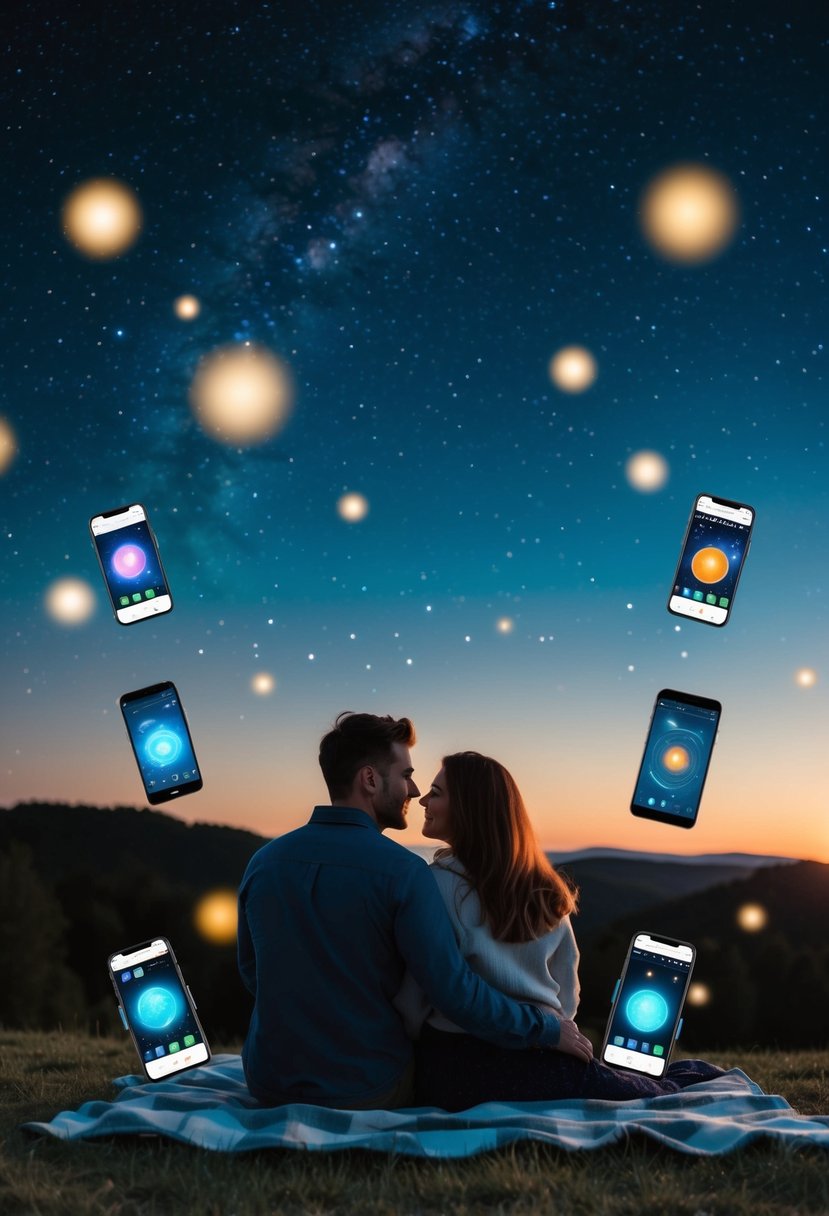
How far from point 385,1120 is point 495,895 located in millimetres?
959

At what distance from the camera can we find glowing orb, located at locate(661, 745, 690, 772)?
6.01 metres

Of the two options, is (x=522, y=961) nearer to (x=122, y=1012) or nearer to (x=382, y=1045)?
(x=382, y=1045)

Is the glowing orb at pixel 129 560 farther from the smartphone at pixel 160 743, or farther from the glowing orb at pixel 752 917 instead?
the glowing orb at pixel 752 917

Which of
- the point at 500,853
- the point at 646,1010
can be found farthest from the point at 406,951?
the point at 646,1010

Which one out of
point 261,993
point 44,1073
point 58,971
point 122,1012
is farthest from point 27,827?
point 261,993

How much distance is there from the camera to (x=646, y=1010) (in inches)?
217

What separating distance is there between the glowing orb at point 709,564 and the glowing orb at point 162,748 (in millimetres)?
2947

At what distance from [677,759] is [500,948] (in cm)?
177

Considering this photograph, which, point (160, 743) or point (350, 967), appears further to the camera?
point (160, 743)

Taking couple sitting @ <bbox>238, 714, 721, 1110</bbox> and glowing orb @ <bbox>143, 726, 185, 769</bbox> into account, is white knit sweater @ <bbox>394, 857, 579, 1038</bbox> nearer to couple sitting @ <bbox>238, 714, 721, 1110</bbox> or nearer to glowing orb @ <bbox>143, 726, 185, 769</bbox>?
couple sitting @ <bbox>238, 714, 721, 1110</bbox>

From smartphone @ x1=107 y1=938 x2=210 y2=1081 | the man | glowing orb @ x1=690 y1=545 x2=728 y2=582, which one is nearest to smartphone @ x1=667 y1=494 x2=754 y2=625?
glowing orb @ x1=690 y1=545 x2=728 y2=582

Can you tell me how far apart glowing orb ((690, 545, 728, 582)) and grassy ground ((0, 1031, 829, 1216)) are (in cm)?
297

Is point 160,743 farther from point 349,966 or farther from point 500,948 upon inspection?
point 500,948

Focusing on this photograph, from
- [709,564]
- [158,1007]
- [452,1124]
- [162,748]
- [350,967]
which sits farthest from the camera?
[709,564]
